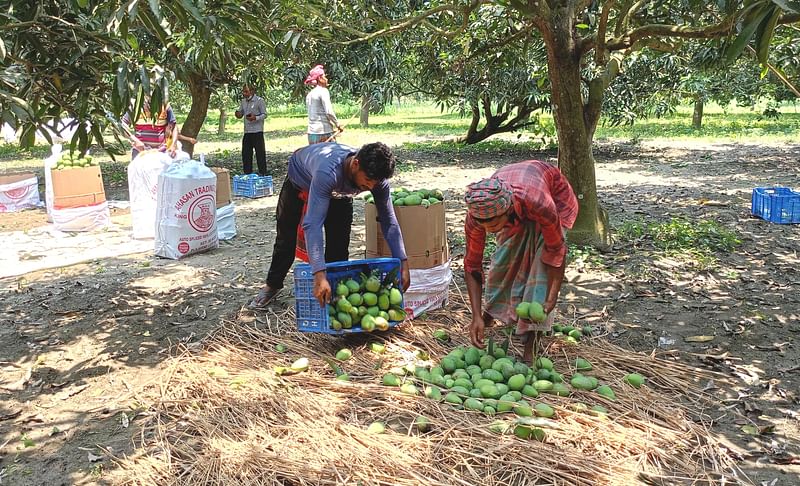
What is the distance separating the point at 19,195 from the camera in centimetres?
919

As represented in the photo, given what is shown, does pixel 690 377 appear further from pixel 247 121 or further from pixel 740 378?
pixel 247 121

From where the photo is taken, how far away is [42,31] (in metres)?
3.56

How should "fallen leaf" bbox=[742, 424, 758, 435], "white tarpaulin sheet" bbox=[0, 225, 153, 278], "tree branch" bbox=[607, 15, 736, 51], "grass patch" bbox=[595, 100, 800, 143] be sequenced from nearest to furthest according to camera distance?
"fallen leaf" bbox=[742, 424, 758, 435] → "tree branch" bbox=[607, 15, 736, 51] → "white tarpaulin sheet" bbox=[0, 225, 153, 278] → "grass patch" bbox=[595, 100, 800, 143]

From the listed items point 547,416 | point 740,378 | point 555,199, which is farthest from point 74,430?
point 740,378

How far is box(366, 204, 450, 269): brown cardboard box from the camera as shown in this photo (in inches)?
180

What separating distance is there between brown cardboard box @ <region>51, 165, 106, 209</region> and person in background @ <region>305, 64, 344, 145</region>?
2.83 metres

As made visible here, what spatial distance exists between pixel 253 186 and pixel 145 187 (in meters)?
2.89

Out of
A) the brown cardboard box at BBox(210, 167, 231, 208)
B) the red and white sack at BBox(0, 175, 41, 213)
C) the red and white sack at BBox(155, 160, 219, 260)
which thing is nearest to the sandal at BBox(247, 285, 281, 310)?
the red and white sack at BBox(155, 160, 219, 260)

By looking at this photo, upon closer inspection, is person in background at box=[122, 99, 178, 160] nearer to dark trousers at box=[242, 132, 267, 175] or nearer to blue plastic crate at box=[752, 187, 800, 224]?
dark trousers at box=[242, 132, 267, 175]

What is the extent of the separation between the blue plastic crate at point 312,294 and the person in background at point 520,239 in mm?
682

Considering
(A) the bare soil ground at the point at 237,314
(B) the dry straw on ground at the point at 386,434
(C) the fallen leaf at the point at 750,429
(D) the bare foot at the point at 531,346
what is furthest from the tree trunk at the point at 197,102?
(C) the fallen leaf at the point at 750,429

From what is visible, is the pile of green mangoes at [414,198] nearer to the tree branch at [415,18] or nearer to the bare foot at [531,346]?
the bare foot at [531,346]

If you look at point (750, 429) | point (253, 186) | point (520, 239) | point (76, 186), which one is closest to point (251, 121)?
point (253, 186)

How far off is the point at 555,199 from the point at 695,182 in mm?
7949
